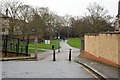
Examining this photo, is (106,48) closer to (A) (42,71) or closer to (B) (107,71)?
(B) (107,71)

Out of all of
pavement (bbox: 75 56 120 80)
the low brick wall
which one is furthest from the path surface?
the low brick wall

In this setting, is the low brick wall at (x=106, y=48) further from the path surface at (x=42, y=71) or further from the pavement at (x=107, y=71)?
the path surface at (x=42, y=71)

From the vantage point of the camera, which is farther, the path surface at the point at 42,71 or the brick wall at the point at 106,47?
the brick wall at the point at 106,47

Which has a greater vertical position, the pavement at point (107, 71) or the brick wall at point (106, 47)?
the brick wall at point (106, 47)

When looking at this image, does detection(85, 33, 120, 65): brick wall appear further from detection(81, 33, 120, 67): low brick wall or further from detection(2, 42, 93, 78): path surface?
detection(2, 42, 93, 78): path surface

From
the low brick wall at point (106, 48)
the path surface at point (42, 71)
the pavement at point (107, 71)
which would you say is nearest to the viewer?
the pavement at point (107, 71)

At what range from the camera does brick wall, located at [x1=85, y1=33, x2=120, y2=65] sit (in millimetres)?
15078

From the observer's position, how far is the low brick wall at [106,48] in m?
15.1

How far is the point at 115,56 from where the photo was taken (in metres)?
15.2

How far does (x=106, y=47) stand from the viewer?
17547mm

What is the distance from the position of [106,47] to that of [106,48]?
0.06 metres

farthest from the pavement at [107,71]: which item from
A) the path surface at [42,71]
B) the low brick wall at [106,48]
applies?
the low brick wall at [106,48]

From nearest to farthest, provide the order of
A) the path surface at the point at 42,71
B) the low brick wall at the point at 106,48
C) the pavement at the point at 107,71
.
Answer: the pavement at the point at 107,71
the path surface at the point at 42,71
the low brick wall at the point at 106,48

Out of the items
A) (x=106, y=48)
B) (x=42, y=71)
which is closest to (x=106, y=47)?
(x=106, y=48)
